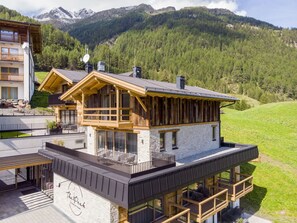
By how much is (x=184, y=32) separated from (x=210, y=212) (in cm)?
17741

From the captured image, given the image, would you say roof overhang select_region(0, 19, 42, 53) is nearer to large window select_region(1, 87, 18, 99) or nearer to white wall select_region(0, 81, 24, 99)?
white wall select_region(0, 81, 24, 99)

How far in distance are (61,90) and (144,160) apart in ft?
63.2

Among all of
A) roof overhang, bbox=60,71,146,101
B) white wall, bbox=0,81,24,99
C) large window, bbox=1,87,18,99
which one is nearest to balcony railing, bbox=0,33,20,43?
white wall, bbox=0,81,24,99

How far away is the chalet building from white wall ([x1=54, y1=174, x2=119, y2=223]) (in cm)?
4

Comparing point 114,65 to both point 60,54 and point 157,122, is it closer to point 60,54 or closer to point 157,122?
point 60,54

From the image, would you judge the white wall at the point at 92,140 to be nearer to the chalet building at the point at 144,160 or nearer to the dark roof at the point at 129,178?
the chalet building at the point at 144,160

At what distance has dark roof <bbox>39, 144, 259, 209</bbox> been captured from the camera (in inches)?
356

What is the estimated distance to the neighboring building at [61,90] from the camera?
85.8 ft

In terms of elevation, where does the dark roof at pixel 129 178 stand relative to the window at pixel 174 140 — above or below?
below

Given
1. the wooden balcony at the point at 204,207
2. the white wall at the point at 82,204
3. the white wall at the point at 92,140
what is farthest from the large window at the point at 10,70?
the wooden balcony at the point at 204,207

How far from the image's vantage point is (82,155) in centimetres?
1254

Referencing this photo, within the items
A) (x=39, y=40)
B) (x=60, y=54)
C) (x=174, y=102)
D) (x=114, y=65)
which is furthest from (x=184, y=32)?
(x=174, y=102)

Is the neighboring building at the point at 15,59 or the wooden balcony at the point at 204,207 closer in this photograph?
the wooden balcony at the point at 204,207

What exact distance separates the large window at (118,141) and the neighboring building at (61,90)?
10894 mm
